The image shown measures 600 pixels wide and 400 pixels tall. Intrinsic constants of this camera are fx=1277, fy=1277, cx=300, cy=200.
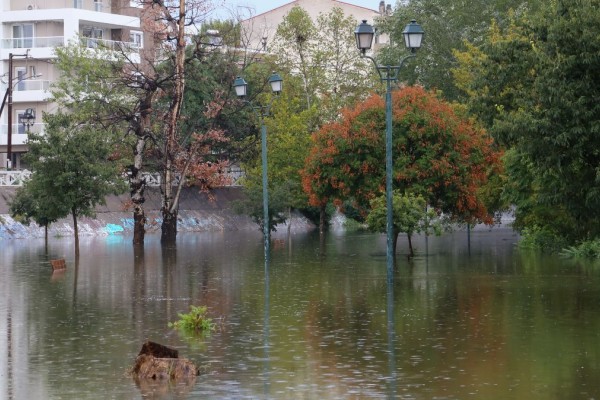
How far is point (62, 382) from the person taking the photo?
46.8 ft

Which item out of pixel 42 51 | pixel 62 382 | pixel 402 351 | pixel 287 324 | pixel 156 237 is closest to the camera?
pixel 62 382

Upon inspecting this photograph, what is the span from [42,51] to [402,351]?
68606mm

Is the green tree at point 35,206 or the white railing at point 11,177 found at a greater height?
the white railing at point 11,177

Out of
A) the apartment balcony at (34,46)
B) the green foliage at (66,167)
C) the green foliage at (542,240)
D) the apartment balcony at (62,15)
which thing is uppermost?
the apartment balcony at (62,15)

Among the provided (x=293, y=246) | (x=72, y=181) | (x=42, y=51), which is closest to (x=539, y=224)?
(x=293, y=246)

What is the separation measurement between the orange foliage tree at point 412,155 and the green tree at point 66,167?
8091mm

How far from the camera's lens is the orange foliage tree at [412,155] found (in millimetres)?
44125

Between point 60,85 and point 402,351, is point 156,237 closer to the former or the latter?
point 60,85

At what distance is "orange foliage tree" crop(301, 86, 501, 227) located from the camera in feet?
145

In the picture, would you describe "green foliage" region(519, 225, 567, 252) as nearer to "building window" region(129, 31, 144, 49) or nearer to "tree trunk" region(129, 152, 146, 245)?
"tree trunk" region(129, 152, 146, 245)

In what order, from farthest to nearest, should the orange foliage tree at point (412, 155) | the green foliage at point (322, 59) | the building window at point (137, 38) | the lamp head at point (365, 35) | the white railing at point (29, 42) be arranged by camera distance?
the building window at point (137, 38) → the white railing at point (29, 42) → the green foliage at point (322, 59) → the orange foliage tree at point (412, 155) → the lamp head at point (365, 35)

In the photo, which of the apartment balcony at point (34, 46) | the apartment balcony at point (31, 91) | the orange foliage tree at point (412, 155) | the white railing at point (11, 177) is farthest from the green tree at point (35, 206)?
the apartment balcony at point (34, 46)

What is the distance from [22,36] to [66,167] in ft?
143

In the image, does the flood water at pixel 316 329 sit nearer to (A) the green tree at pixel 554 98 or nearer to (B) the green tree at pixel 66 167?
(A) the green tree at pixel 554 98
